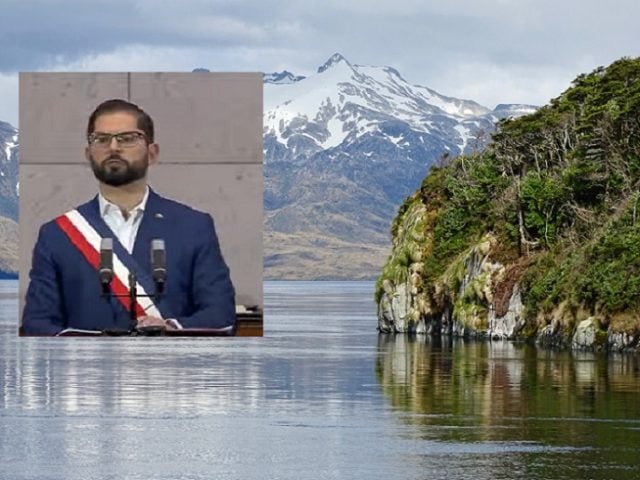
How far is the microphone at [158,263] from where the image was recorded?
174 feet

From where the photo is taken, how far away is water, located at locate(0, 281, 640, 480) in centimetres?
5481

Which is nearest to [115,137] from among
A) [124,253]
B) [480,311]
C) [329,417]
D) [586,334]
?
[124,253]

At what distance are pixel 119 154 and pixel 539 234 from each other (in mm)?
101027

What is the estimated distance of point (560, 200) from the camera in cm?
15000

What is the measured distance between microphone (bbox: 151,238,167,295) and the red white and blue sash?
89cm

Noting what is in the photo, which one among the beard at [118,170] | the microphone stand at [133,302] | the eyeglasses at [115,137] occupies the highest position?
the eyeglasses at [115,137]

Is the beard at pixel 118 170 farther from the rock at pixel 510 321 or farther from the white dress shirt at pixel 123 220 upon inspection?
the rock at pixel 510 321

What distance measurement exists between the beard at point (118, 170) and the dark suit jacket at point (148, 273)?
2.46 ft

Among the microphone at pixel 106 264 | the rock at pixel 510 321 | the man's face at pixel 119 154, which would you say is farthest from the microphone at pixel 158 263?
the rock at pixel 510 321

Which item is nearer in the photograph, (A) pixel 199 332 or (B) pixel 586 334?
(A) pixel 199 332

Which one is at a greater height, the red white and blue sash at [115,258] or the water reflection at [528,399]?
the red white and blue sash at [115,258]

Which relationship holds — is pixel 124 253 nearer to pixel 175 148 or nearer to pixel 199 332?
pixel 199 332

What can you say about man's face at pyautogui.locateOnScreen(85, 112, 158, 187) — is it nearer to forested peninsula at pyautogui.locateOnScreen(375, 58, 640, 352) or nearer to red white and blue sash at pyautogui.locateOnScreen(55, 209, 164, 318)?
red white and blue sash at pyautogui.locateOnScreen(55, 209, 164, 318)

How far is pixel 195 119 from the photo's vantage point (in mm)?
55875
